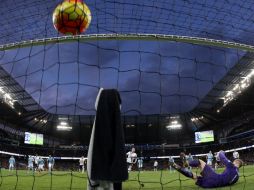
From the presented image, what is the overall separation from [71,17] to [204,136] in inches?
1531

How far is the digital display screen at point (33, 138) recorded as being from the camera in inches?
1658

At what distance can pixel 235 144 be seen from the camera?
42.5 meters

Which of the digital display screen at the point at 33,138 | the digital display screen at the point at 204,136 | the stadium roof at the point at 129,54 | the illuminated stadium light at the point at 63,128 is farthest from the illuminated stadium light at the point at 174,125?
the digital display screen at the point at 33,138

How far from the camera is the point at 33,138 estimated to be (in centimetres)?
4325

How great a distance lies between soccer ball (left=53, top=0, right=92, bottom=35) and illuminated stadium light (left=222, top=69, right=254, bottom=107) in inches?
1135

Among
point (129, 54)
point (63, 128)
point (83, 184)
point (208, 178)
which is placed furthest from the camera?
point (63, 128)

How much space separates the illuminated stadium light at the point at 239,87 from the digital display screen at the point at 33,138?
22337 millimetres

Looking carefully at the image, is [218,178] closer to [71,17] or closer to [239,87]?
[71,17]

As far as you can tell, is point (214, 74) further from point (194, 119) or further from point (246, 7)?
point (246, 7)

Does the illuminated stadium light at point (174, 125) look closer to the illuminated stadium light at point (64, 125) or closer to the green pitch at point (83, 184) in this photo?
the illuminated stadium light at point (64, 125)

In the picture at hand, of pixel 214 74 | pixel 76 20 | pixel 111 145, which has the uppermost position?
pixel 214 74

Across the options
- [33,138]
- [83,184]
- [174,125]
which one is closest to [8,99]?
[33,138]

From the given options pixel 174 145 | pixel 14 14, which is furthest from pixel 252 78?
pixel 14 14

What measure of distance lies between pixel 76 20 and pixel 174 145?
4205 cm
